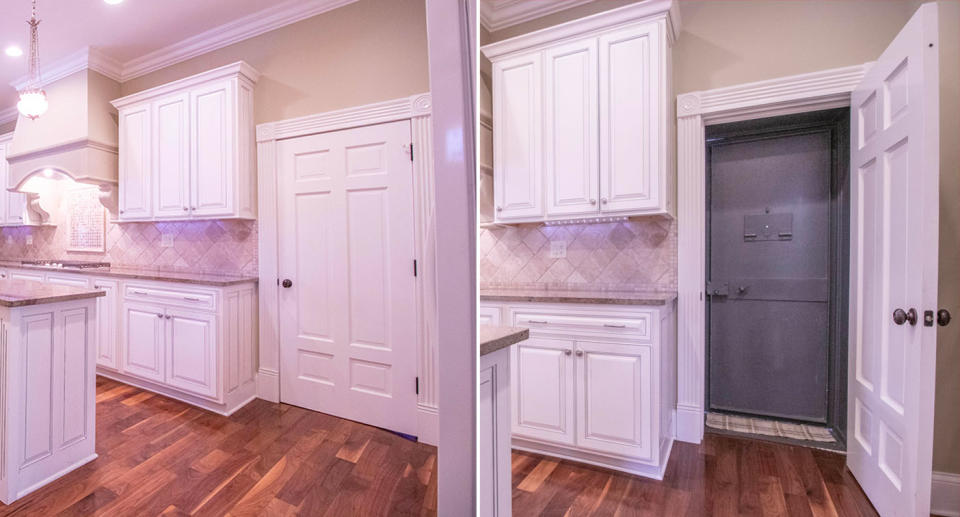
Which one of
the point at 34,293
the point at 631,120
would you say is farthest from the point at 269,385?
the point at 631,120

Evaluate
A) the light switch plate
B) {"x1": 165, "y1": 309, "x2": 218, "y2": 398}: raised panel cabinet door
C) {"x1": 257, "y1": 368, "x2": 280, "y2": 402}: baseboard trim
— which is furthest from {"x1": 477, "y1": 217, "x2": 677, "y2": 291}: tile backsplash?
{"x1": 165, "y1": 309, "x2": 218, "y2": 398}: raised panel cabinet door

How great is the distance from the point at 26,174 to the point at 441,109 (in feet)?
3.74

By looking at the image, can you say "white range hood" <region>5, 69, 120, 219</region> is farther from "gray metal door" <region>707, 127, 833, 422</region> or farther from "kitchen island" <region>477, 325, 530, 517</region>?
"gray metal door" <region>707, 127, 833, 422</region>

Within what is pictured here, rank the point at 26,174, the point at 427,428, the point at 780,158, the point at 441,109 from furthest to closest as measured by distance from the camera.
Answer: the point at 780,158 → the point at 26,174 → the point at 427,428 → the point at 441,109

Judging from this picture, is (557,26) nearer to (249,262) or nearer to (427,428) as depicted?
(427,428)

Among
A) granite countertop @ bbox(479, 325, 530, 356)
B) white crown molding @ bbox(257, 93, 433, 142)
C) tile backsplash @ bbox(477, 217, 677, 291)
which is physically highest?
white crown molding @ bbox(257, 93, 433, 142)

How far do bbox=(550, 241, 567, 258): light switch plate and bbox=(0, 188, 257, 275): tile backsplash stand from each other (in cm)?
73

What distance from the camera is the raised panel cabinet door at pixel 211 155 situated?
81cm

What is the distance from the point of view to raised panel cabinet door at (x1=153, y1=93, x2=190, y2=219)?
2.72 ft

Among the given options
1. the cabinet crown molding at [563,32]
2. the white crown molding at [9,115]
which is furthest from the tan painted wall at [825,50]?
the white crown molding at [9,115]

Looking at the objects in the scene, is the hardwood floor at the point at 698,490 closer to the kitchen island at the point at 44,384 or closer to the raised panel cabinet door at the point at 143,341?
the kitchen island at the point at 44,384

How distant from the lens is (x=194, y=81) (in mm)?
779

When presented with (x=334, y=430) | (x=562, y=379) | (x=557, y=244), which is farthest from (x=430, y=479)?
(x=557, y=244)

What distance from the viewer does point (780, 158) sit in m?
0.95
